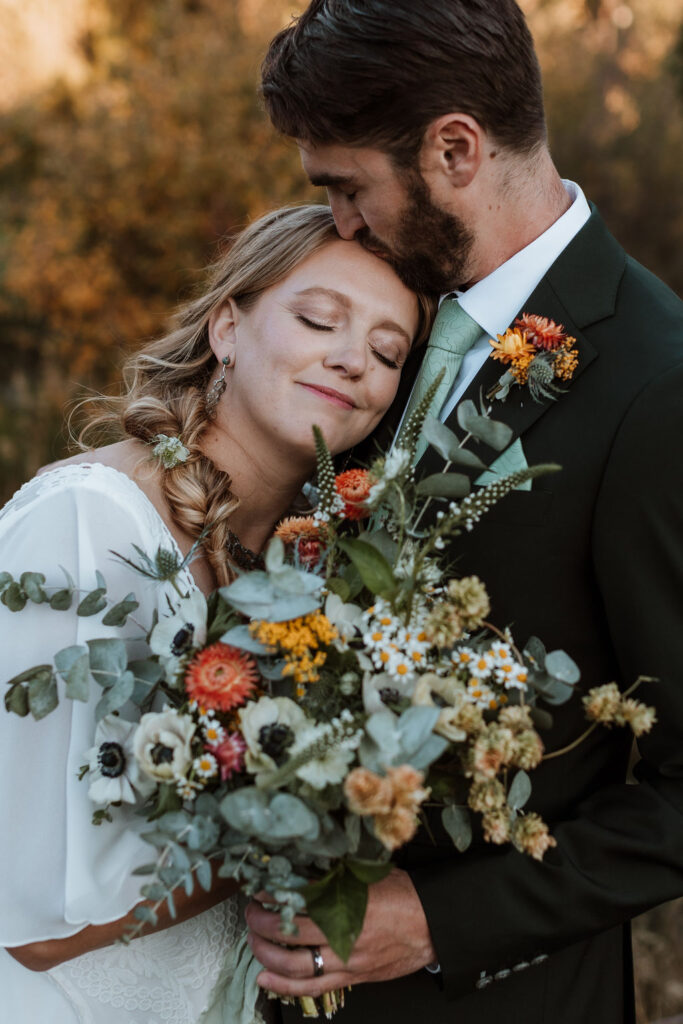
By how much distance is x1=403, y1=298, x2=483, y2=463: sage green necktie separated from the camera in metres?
2.31

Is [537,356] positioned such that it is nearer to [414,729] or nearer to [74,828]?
[414,729]

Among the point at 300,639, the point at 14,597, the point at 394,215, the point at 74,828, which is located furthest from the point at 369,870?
the point at 394,215

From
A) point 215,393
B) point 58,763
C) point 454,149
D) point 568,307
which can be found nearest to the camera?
point 58,763

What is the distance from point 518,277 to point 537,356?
1.12 feet

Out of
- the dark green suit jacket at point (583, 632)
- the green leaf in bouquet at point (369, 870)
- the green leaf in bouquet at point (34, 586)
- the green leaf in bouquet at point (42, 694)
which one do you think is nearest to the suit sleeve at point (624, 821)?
the dark green suit jacket at point (583, 632)

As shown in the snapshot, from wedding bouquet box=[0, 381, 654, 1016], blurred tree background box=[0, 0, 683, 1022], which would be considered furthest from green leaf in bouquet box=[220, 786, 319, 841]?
blurred tree background box=[0, 0, 683, 1022]

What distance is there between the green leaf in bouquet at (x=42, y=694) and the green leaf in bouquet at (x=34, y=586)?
Answer: 0.52 ft

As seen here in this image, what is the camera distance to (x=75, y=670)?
5.38 ft

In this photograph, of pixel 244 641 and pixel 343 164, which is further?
pixel 343 164

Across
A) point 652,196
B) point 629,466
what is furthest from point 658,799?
point 652,196

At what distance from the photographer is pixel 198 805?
154 cm

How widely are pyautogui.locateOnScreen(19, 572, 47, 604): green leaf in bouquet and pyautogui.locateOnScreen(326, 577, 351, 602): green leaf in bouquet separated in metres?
0.57

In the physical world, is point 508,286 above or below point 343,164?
below

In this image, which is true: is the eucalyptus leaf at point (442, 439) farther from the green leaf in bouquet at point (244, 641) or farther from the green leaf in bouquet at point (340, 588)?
the green leaf in bouquet at point (244, 641)
